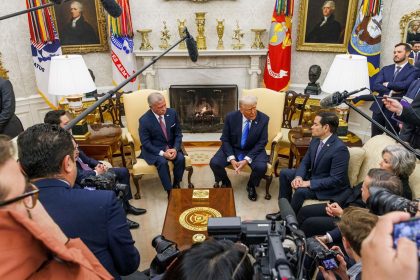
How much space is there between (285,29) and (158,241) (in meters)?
4.59

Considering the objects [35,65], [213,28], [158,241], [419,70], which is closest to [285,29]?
[213,28]

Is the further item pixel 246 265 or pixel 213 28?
pixel 213 28

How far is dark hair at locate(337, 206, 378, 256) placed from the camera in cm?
151

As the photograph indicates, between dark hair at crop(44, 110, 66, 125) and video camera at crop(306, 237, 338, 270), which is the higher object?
dark hair at crop(44, 110, 66, 125)

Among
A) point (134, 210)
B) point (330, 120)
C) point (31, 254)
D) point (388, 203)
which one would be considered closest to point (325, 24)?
point (330, 120)

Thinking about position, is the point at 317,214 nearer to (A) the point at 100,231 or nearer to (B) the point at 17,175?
(A) the point at 100,231

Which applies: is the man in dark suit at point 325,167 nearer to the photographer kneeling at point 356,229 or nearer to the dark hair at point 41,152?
the photographer kneeling at point 356,229

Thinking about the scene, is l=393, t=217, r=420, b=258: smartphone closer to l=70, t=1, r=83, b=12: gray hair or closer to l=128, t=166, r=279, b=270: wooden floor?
l=128, t=166, r=279, b=270: wooden floor

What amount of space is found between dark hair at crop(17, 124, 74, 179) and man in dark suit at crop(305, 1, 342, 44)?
4893mm

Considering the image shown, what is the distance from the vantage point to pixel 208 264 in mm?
778

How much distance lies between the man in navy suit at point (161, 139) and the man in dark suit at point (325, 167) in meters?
1.40

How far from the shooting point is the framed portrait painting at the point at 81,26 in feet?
17.1

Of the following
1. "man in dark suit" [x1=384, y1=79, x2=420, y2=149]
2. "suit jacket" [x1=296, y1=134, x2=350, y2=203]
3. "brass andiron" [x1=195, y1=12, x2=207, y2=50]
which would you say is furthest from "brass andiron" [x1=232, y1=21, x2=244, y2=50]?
"suit jacket" [x1=296, y1=134, x2=350, y2=203]

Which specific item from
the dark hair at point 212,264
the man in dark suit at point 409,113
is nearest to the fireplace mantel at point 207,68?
the man in dark suit at point 409,113
